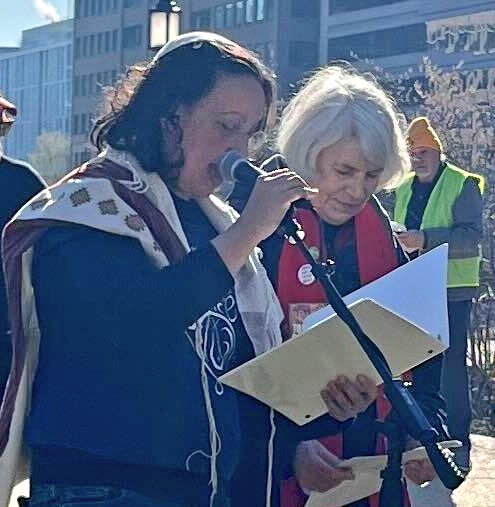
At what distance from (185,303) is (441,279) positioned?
2.61ft

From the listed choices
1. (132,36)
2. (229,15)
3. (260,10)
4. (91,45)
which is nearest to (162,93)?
(260,10)

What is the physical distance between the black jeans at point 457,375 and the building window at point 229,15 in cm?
7437

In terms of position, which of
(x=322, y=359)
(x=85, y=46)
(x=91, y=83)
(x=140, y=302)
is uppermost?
(x=85, y=46)

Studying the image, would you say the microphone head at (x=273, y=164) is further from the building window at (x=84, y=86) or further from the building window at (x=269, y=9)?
the building window at (x=84, y=86)

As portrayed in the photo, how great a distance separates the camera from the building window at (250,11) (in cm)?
8050

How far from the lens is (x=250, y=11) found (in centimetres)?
→ 8081

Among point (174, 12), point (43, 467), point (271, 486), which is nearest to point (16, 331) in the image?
point (43, 467)

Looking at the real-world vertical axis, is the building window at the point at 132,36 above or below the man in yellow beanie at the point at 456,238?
above

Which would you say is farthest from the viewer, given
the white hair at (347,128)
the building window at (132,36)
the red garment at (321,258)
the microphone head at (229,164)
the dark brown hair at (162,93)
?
the building window at (132,36)

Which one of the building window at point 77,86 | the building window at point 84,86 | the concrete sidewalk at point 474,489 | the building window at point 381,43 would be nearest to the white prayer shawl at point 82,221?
the concrete sidewalk at point 474,489

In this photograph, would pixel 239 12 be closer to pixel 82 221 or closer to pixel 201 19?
pixel 201 19

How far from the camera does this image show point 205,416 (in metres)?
2.97

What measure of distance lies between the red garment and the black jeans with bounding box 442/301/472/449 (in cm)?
461

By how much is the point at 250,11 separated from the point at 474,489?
74180mm
